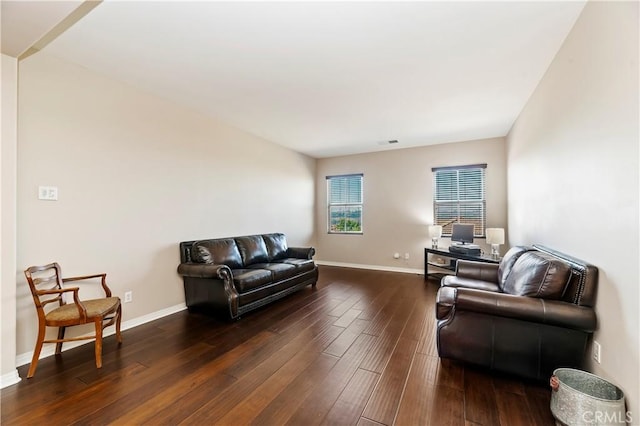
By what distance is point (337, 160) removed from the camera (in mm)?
6484

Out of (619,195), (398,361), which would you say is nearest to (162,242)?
(398,361)

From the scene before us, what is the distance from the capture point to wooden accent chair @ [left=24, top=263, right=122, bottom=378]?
2.01 metres

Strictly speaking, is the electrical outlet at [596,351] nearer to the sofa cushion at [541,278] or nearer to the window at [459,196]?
the sofa cushion at [541,278]

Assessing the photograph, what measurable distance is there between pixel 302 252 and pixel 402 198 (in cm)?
256

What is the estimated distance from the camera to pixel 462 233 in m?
4.79

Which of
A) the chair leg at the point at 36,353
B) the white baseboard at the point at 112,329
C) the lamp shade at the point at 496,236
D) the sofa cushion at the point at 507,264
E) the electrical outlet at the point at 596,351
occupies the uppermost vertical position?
the lamp shade at the point at 496,236

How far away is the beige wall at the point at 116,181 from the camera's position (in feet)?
7.45

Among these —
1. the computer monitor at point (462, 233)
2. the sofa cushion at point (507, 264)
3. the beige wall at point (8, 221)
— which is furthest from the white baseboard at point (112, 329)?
the computer monitor at point (462, 233)

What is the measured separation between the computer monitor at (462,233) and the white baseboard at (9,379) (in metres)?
5.66

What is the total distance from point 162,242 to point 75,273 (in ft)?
2.85

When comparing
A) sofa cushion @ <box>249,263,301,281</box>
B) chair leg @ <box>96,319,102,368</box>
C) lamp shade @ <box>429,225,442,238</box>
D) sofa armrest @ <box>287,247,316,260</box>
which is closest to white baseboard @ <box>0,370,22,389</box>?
chair leg @ <box>96,319,102,368</box>

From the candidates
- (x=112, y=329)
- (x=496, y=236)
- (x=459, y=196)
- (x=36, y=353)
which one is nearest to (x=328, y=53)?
(x=36, y=353)

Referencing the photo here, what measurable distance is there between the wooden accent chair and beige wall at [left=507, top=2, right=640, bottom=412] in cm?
352

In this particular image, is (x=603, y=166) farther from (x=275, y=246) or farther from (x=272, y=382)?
(x=275, y=246)
